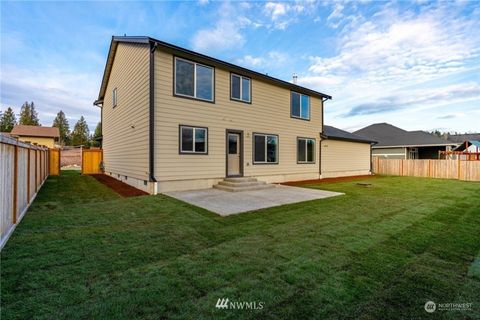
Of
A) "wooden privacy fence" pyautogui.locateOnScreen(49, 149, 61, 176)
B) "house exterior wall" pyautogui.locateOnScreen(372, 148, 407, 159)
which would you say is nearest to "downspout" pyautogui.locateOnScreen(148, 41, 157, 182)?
"wooden privacy fence" pyautogui.locateOnScreen(49, 149, 61, 176)

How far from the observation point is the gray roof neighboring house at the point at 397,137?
2270 cm

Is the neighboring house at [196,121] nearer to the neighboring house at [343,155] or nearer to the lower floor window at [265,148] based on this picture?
the lower floor window at [265,148]

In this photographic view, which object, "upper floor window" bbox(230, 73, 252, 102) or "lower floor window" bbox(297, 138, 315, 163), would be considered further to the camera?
"lower floor window" bbox(297, 138, 315, 163)

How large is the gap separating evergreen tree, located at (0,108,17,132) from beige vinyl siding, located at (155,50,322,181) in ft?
172

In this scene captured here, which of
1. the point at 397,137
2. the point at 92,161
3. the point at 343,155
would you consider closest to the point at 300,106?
the point at 343,155

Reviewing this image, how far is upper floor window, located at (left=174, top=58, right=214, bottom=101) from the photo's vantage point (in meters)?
9.25

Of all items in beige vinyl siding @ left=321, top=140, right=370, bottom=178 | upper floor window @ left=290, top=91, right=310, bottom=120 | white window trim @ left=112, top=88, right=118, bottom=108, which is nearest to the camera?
white window trim @ left=112, top=88, right=118, bottom=108

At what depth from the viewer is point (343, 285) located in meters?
2.72

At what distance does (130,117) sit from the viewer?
1084 cm

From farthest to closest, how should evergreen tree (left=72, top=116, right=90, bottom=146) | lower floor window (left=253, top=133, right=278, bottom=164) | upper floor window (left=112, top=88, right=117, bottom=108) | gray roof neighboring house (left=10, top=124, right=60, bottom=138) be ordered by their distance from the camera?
evergreen tree (left=72, top=116, right=90, bottom=146)
gray roof neighboring house (left=10, top=124, right=60, bottom=138)
upper floor window (left=112, top=88, right=117, bottom=108)
lower floor window (left=253, top=133, right=278, bottom=164)

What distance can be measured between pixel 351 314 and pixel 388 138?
27977mm

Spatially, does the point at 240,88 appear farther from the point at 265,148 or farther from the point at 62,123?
the point at 62,123

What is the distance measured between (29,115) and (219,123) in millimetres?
61376

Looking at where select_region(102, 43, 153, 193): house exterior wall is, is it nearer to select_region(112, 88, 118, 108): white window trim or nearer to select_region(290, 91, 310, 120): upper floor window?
select_region(112, 88, 118, 108): white window trim
